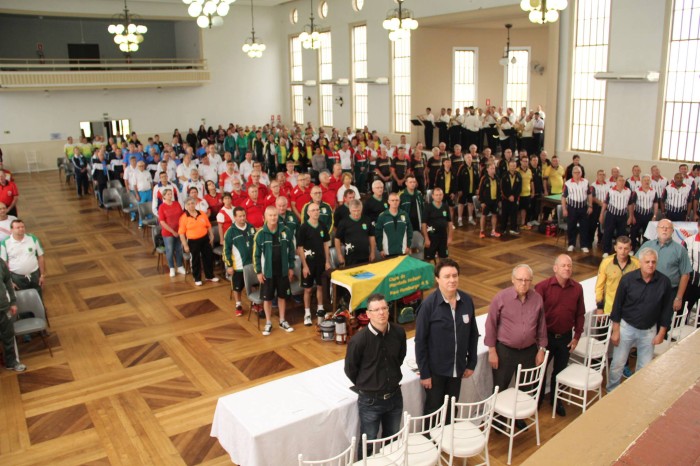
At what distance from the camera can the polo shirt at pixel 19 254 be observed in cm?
783

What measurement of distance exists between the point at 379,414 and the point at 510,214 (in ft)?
29.4

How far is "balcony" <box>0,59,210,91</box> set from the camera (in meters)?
22.9

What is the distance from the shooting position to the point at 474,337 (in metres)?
4.88

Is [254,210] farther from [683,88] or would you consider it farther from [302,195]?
[683,88]

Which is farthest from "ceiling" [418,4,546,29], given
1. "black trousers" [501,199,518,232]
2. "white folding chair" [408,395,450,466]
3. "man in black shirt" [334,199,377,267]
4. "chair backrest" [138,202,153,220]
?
"white folding chair" [408,395,450,466]

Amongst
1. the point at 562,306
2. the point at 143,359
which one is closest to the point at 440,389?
the point at 562,306

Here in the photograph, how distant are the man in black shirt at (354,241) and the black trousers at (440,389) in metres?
3.58

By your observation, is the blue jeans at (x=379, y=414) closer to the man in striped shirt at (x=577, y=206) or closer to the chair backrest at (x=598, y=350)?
the chair backrest at (x=598, y=350)

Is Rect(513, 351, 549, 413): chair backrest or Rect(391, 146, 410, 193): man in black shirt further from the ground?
Rect(391, 146, 410, 193): man in black shirt

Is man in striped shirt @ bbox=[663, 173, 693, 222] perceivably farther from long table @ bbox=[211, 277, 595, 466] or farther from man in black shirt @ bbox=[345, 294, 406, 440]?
man in black shirt @ bbox=[345, 294, 406, 440]

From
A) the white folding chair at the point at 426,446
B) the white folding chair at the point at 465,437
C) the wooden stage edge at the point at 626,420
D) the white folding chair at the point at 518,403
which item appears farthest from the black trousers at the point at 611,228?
the wooden stage edge at the point at 626,420

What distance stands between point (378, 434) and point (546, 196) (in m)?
9.32

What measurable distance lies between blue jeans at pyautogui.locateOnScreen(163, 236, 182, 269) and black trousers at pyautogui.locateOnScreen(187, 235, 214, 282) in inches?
18.6

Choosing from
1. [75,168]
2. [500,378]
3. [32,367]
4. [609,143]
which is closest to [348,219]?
[500,378]
